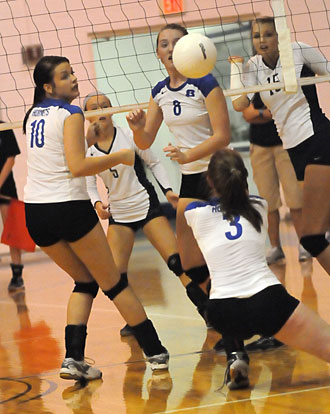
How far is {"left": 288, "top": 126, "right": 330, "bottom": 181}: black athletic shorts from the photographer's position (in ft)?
14.7

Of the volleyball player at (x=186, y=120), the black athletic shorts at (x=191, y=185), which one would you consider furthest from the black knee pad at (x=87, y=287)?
the black athletic shorts at (x=191, y=185)

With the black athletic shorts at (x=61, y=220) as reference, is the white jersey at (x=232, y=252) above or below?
below

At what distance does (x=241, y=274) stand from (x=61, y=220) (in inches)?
37.5

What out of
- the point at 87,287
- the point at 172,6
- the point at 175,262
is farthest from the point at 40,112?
the point at 172,6

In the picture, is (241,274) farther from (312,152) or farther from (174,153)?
(312,152)

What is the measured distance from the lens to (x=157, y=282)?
7.05 metres

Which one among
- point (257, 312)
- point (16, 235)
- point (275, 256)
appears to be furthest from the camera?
point (16, 235)

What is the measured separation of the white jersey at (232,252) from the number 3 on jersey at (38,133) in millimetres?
871

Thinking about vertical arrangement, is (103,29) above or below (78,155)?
above

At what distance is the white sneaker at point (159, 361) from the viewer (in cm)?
419

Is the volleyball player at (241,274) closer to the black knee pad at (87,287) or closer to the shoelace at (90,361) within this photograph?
the black knee pad at (87,287)

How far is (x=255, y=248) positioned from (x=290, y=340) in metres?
0.41

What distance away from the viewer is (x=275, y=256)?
727 cm

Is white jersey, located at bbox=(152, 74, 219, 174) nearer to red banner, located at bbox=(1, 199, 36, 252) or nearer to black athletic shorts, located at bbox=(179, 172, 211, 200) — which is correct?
black athletic shorts, located at bbox=(179, 172, 211, 200)
